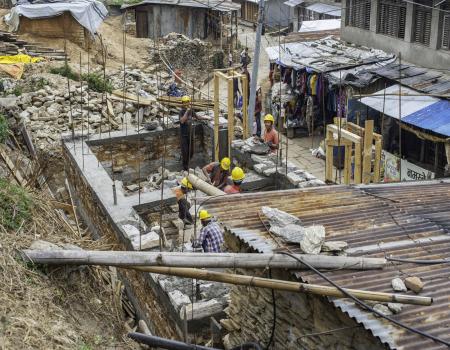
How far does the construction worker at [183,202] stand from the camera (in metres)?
9.98

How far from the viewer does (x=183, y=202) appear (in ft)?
33.0

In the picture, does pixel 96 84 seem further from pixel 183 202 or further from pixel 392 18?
pixel 183 202

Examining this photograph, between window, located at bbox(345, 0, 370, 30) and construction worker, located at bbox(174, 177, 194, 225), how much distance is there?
10700mm

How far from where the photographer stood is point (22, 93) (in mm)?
16891

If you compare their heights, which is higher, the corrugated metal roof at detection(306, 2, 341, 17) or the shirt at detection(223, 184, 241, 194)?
the corrugated metal roof at detection(306, 2, 341, 17)

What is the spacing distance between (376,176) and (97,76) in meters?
10.2

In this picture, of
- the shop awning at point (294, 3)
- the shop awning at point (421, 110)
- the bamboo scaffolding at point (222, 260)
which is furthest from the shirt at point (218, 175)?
the shop awning at point (294, 3)

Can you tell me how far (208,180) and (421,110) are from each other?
17.5ft

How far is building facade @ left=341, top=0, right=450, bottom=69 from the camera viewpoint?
585 inches

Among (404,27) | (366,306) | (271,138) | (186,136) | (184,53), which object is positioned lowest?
(184,53)

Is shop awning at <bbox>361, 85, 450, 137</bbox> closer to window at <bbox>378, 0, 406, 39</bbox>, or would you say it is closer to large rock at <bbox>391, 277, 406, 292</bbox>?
window at <bbox>378, 0, 406, 39</bbox>

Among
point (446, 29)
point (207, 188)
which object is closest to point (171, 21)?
point (446, 29)

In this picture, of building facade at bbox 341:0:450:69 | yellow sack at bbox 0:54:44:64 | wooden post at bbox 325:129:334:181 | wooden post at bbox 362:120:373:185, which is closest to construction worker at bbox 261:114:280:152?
wooden post at bbox 325:129:334:181

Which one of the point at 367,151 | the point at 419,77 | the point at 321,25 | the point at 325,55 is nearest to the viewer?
the point at 367,151
